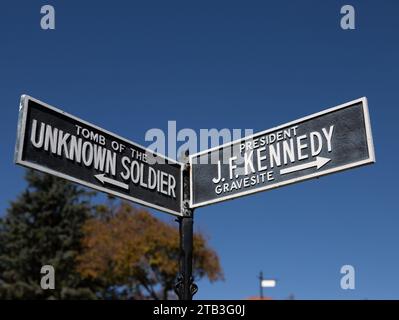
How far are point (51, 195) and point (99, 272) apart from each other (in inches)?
327

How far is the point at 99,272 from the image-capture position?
31.2m

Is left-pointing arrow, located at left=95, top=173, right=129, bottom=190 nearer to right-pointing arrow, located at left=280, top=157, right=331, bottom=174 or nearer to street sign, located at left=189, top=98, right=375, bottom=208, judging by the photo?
street sign, located at left=189, top=98, right=375, bottom=208

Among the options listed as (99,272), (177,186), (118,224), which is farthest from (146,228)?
(177,186)

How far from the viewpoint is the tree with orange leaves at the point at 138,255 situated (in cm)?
2897

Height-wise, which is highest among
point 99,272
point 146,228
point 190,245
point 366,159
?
point 146,228

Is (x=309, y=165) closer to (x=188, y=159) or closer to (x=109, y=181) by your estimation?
(x=188, y=159)

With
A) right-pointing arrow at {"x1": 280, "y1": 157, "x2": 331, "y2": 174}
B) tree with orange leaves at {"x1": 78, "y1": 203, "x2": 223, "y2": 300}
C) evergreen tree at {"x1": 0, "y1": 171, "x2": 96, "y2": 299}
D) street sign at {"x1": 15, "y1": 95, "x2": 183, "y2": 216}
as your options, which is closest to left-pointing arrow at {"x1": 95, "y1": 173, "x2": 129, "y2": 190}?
street sign at {"x1": 15, "y1": 95, "x2": 183, "y2": 216}

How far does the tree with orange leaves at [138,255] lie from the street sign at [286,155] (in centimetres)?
2392

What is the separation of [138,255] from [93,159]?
84.9 ft

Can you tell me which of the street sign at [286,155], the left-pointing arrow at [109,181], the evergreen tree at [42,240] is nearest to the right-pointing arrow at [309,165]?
the street sign at [286,155]

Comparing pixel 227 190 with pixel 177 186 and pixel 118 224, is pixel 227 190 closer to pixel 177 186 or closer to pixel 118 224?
pixel 177 186

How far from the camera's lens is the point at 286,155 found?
396 cm

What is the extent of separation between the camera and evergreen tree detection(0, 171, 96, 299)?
109 ft

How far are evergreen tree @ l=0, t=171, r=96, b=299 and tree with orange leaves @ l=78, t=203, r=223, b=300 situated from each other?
1821mm
